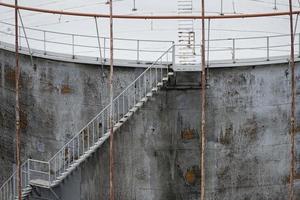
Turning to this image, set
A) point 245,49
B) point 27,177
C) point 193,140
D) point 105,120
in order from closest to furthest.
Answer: point 193,140 < point 105,120 < point 245,49 < point 27,177

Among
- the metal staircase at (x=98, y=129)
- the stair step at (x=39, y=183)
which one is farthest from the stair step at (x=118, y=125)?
the stair step at (x=39, y=183)

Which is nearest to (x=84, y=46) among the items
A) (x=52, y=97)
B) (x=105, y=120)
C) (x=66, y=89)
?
(x=66, y=89)

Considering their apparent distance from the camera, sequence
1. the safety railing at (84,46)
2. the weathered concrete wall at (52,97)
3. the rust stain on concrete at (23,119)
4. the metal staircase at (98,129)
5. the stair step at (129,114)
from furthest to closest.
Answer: the rust stain on concrete at (23,119)
the safety railing at (84,46)
the weathered concrete wall at (52,97)
the stair step at (129,114)
the metal staircase at (98,129)

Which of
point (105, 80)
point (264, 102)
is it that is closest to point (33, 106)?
point (105, 80)

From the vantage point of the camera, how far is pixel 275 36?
2192 centimetres

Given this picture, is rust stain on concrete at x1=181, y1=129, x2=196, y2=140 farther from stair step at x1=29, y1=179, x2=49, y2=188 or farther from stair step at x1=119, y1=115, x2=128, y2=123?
stair step at x1=29, y1=179, x2=49, y2=188

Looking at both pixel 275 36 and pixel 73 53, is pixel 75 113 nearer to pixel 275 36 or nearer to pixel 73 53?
pixel 73 53

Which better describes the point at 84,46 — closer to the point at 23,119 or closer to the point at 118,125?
the point at 23,119

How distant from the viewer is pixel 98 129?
21.7 metres

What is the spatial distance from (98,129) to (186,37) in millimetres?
3747

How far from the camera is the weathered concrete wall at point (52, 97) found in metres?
21.5

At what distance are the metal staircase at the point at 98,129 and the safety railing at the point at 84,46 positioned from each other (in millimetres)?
645

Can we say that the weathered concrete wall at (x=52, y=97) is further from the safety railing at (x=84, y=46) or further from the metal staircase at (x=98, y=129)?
the safety railing at (x=84, y=46)

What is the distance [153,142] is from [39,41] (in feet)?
16.7
